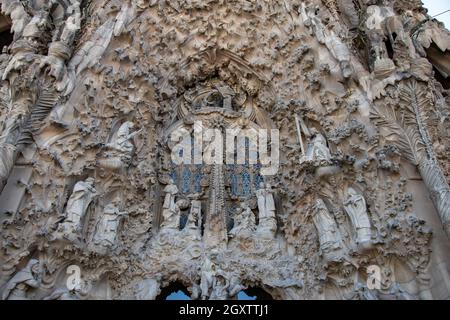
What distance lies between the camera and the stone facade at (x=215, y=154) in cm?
571

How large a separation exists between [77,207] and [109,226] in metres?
0.55

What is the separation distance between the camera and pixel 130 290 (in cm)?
623

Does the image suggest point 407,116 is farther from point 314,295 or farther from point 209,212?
point 209,212

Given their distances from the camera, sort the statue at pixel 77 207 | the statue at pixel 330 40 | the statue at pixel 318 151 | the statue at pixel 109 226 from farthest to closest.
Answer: the statue at pixel 330 40
the statue at pixel 318 151
the statue at pixel 109 226
the statue at pixel 77 207

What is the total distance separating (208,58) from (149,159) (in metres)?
2.92

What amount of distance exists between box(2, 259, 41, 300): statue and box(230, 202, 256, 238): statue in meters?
2.98

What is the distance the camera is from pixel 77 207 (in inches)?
236

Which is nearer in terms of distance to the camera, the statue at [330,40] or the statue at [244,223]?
the statue at [244,223]

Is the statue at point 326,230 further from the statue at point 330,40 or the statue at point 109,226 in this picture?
the statue at point 109,226

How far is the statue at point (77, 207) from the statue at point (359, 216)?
12.3ft

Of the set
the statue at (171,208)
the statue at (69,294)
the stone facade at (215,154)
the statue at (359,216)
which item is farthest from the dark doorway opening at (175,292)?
the statue at (359,216)

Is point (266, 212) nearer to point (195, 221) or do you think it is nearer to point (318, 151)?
point (195, 221)

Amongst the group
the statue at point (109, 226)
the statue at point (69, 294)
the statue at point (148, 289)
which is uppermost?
the statue at point (109, 226)
